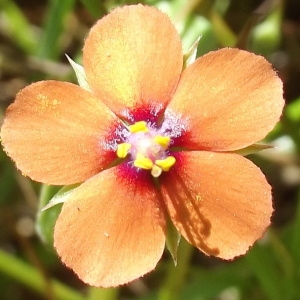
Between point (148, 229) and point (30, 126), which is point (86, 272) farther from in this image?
point (30, 126)

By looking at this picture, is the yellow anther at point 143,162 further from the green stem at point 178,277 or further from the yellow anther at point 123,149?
the green stem at point 178,277

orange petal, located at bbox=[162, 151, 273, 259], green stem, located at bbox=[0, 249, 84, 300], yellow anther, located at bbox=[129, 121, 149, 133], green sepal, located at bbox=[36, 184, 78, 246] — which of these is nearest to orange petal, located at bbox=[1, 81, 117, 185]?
yellow anther, located at bbox=[129, 121, 149, 133]

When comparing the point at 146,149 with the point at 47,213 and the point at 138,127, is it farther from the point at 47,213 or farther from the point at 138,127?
the point at 47,213

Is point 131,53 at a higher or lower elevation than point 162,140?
higher

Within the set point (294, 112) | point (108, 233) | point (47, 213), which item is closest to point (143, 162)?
point (108, 233)

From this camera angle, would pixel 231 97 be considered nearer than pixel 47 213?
Yes

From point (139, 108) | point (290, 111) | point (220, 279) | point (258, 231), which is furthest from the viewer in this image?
point (220, 279)

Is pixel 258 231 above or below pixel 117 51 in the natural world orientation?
below

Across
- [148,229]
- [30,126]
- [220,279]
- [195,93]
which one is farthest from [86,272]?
[220,279]
